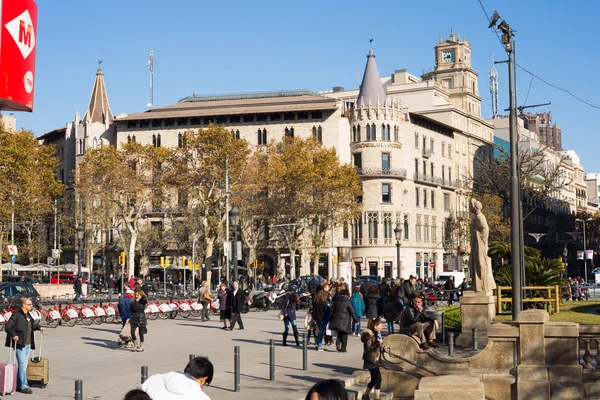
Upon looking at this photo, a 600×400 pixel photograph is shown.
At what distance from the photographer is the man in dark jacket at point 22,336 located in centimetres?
1550

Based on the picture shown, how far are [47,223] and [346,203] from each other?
124 feet

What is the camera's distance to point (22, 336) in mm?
15508

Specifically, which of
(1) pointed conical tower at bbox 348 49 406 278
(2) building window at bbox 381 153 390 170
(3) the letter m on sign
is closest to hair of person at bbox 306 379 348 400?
(3) the letter m on sign

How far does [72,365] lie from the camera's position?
1980cm

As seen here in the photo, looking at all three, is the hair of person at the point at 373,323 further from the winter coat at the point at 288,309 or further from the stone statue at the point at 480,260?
the winter coat at the point at 288,309

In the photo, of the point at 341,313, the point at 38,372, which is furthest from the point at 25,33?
the point at 341,313

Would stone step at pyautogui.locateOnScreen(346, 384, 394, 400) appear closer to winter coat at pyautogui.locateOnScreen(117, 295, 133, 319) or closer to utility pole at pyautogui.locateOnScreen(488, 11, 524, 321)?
utility pole at pyautogui.locateOnScreen(488, 11, 524, 321)

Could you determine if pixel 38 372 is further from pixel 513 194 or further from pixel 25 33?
pixel 513 194

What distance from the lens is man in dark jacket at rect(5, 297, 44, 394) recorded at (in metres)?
15.5

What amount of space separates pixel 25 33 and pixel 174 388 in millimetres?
5909

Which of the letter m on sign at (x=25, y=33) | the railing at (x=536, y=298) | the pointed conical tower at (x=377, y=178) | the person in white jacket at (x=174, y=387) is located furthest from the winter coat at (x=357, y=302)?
the pointed conical tower at (x=377, y=178)

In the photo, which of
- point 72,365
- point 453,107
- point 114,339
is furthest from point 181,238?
point 72,365

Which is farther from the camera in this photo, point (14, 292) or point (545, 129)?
point (545, 129)

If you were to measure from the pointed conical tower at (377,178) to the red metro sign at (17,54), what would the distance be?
7160 centimetres
